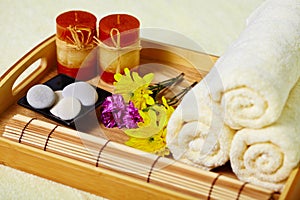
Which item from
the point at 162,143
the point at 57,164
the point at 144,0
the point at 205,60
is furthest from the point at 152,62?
the point at 144,0

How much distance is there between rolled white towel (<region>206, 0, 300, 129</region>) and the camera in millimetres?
1238

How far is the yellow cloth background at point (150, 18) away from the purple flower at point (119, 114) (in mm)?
528

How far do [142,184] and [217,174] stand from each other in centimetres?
15

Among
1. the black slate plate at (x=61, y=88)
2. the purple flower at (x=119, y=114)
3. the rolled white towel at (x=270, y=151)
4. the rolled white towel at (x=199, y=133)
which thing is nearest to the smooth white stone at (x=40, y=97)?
the black slate plate at (x=61, y=88)

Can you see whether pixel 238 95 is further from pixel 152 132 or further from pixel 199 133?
pixel 152 132

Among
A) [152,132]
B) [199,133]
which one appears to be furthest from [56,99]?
[199,133]

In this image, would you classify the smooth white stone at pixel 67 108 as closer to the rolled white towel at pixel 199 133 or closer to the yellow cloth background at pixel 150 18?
the rolled white towel at pixel 199 133

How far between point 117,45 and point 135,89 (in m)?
0.15

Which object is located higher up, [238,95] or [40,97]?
[238,95]

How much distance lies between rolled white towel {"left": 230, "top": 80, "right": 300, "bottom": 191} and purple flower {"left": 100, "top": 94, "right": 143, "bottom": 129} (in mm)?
308

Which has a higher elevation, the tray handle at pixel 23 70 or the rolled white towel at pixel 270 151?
the rolled white towel at pixel 270 151

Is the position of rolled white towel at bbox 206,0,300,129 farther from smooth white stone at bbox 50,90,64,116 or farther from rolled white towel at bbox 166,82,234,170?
smooth white stone at bbox 50,90,64,116

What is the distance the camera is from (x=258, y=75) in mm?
1243

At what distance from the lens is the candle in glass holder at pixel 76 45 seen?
1673 mm
